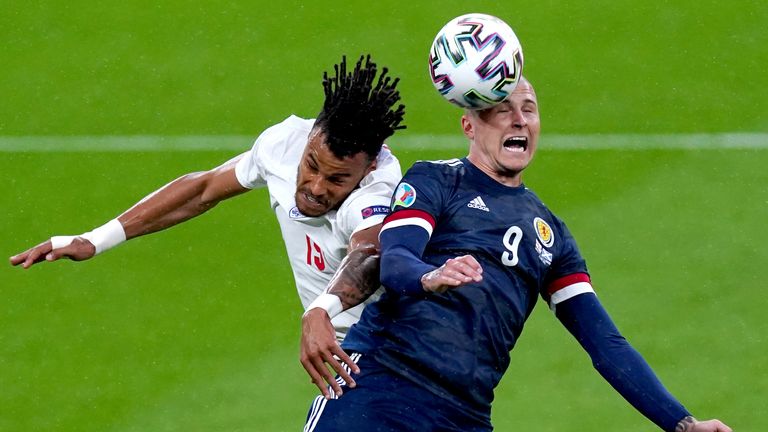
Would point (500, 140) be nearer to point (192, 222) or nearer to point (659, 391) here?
point (659, 391)

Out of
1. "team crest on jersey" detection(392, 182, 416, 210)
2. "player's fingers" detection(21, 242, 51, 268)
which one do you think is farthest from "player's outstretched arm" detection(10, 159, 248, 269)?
"team crest on jersey" detection(392, 182, 416, 210)

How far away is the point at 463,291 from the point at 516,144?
0.70m

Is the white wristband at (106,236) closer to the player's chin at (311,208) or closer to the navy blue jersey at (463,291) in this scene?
the player's chin at (311,208)

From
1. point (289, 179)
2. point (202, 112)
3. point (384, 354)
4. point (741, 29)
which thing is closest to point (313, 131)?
point (289, 179)

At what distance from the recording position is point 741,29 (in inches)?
477

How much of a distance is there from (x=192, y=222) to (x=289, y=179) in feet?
11.4

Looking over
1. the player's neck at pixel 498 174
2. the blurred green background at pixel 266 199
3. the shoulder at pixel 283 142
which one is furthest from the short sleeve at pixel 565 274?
the blurred green background at pixel 266 199

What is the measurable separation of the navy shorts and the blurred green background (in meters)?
2.71

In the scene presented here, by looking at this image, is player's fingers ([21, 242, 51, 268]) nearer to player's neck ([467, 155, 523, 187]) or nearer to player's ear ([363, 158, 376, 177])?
player's ear ([363, 158, 376, 177])

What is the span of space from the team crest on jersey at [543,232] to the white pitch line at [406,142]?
4327 mm

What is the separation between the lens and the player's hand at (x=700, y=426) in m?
6.75

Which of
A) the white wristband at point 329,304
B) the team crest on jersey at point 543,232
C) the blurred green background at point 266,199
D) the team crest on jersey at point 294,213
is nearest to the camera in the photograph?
the white wristband at point 329,304

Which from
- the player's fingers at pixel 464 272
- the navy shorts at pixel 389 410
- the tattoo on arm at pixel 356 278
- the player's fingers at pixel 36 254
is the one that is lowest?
the navy shorts at pixel 389 410

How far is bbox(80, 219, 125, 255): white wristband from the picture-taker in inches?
304
